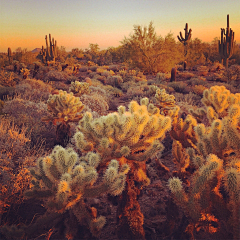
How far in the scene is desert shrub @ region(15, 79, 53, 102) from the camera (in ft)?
33.1

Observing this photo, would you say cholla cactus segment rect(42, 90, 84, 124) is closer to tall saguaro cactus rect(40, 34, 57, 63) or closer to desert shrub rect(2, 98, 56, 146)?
desert shrub rect(2, 98, 56, 146)

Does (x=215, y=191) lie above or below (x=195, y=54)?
below

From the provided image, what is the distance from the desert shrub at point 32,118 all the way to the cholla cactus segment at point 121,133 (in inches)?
111

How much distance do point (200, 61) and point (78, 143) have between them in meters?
32.8

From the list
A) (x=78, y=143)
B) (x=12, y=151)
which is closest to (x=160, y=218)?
(x=78, y=143)

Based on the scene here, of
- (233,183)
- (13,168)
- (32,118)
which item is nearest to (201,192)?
(233,183)

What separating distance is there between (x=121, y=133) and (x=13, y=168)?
2369 mm

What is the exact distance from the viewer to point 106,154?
3.14 metres

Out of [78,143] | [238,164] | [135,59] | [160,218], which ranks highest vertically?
[135,59]

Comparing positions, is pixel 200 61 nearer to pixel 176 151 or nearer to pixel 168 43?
pixel 168 43

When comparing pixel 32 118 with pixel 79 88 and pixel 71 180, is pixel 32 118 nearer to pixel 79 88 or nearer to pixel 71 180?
pixel 79 88

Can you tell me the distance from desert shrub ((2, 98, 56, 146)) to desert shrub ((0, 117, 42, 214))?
2.10 feet

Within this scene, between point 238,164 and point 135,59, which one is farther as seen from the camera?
point 135,59

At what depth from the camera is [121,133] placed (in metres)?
3.13
